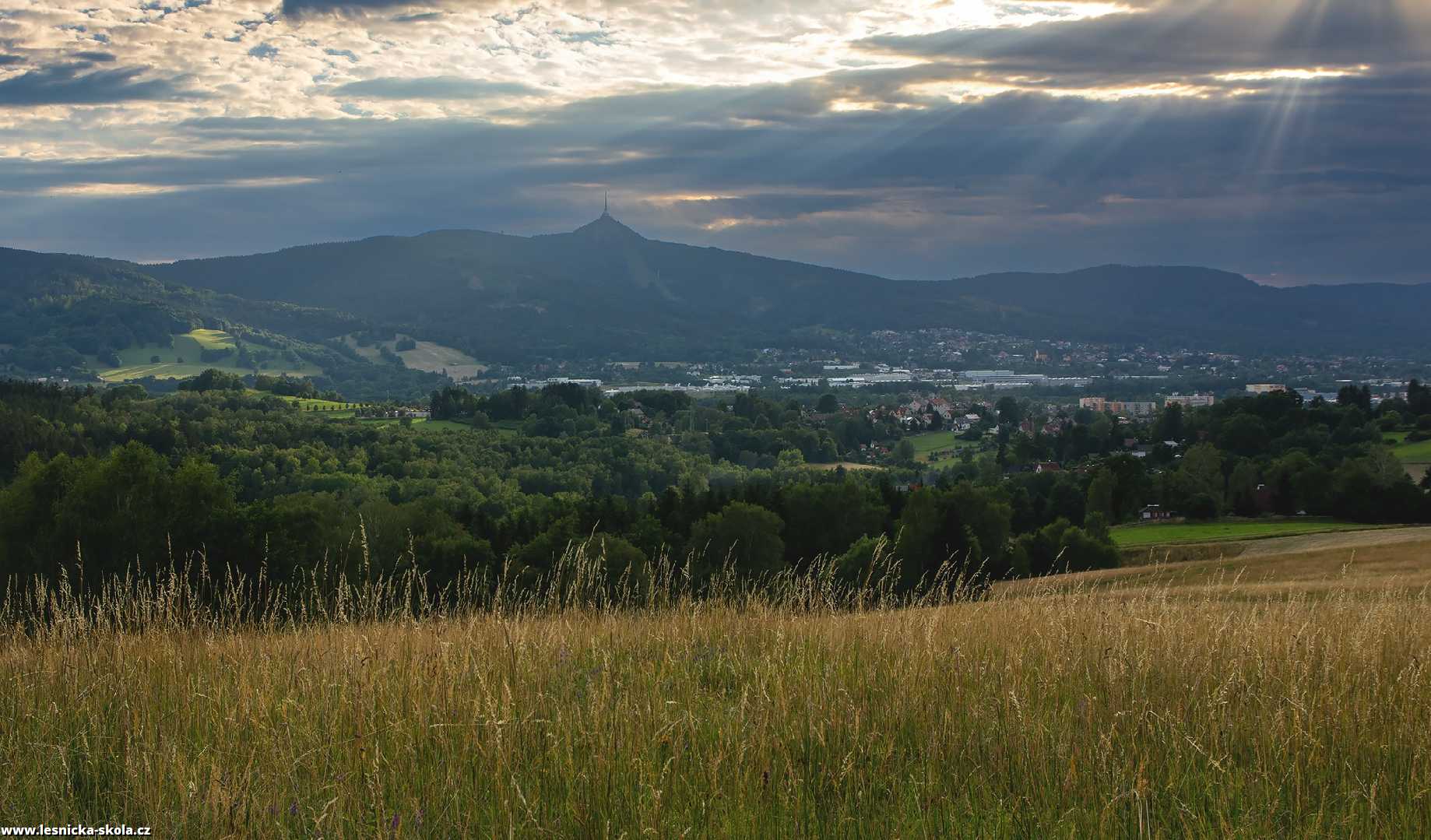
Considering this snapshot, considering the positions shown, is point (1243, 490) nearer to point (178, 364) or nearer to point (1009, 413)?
point (1009, 413)

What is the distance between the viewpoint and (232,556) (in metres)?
28.8

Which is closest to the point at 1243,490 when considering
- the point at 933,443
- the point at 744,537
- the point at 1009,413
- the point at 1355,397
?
the point at 744,537

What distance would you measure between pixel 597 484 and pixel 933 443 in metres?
50.8

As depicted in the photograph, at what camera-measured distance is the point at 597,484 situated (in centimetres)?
9038

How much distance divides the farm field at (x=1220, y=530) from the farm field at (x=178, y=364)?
153 m

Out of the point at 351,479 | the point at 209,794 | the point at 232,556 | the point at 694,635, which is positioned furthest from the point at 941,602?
the point at 351,479

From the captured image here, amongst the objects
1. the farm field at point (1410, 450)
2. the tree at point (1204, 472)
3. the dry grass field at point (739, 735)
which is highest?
the dry grass field at point (739, 735)

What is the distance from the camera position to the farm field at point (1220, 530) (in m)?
45.4

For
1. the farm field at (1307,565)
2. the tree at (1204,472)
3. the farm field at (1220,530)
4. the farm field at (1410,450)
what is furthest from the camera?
the farm field at (1410,450)

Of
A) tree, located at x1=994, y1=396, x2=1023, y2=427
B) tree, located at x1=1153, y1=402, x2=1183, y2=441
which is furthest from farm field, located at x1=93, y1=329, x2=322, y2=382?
tree, located at x1=1153, y1=402, x2=1183, y2=441

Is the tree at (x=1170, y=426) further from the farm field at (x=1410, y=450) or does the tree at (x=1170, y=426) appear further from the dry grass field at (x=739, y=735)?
the dry grass field at (x=739, y=735)

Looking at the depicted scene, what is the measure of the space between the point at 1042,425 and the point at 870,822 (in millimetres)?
132073

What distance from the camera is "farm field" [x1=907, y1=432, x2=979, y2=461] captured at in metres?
117

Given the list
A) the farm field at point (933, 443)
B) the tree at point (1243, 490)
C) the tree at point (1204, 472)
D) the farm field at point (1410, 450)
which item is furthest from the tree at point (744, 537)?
the farm field at point (933, 443)
